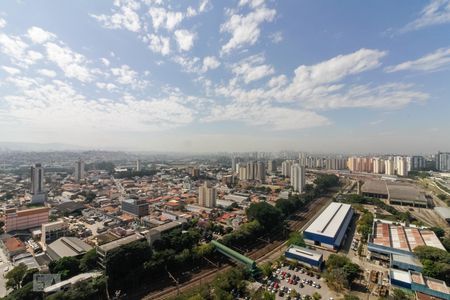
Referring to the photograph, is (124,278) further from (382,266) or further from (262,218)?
(382,266)

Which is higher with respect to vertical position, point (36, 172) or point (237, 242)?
point (36, 172)

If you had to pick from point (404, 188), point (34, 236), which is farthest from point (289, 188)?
point (34, 236)

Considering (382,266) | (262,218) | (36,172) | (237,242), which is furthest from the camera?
(36,172)

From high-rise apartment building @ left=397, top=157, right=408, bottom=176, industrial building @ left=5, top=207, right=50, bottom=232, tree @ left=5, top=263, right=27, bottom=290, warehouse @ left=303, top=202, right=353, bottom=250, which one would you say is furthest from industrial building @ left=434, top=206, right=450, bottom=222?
industrial building @ left=5, top=207, right=50, bottom=232

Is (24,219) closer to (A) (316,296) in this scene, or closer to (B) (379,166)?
(A) (316,296)

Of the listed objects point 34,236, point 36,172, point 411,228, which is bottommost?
point 34,236

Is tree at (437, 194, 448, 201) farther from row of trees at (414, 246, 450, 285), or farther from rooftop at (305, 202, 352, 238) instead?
row of trees at (414, 246, 450, 285)
